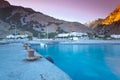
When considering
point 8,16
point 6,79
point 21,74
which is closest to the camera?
point 6,79

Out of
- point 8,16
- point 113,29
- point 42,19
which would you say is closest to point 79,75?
point 113,29

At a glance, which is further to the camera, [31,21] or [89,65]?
[31,21]

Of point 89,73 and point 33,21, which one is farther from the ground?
point 33,21

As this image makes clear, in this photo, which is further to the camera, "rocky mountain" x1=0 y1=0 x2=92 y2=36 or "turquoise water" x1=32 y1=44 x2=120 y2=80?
"rocky mountain" x1=0 y1=0 x2=92 y2=36

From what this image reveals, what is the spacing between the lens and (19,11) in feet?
620

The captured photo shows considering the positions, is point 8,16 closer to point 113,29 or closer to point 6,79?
point 113,29

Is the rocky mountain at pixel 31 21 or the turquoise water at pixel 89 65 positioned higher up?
the rocky mountain at pixel 31 21

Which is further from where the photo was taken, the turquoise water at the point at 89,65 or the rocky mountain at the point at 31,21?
the rocky mountain at the point at 31,21

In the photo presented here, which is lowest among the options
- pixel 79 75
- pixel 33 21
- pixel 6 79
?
pixel 79 75

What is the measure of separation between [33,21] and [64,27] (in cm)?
2531

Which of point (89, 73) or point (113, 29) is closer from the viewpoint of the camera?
point (89, 73)

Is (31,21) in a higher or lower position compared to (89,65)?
higher

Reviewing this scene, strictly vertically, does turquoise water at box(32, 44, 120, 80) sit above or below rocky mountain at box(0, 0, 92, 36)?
below

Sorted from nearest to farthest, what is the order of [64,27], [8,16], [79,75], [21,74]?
[21,74]
[79,75]
[64,27]
[8,16]
